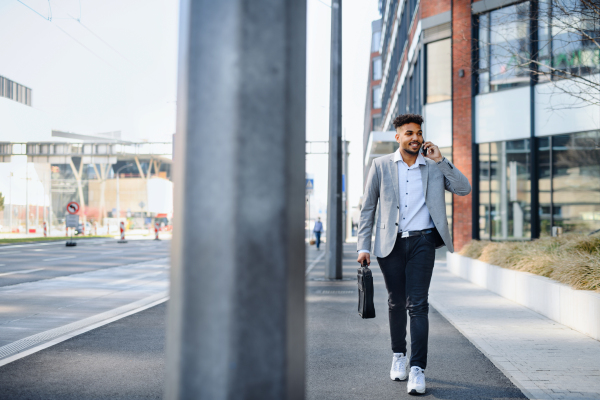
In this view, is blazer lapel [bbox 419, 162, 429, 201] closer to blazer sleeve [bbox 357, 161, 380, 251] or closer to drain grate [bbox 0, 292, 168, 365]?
blazer sleeve [bbox 357, 161, 380, 251]

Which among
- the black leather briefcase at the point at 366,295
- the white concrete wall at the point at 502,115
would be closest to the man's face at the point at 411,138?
the black leather briefcase at the point at 366,295

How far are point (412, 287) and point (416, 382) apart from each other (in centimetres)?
66

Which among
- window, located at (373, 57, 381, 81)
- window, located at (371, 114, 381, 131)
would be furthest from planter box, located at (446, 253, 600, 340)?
window, located at (373, 57, 381, 81)

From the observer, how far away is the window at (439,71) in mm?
20547

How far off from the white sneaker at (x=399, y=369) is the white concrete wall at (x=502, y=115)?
13.8m

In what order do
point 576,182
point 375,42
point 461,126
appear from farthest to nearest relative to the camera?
1. point 375,42
2. point 461,126
3. point 576,182

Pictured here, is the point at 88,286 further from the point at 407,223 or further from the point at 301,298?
the point at 301,298

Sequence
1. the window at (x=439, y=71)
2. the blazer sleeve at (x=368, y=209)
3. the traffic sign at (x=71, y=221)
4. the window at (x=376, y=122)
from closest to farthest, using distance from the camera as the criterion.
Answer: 1. the blazer sleeve at (x=368, y=209)
2. the window at (x=439, y=71)
3. the traffic sign at (x=71, y=221)
4. the window at (x=376, y=122)

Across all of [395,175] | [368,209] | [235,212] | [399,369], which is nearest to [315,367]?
[399,369]

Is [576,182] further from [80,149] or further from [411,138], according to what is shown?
[80,149]

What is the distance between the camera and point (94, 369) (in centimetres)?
500

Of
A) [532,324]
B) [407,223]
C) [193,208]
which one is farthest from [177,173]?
[532,324]

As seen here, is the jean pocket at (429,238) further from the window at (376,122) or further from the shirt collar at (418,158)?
the window at (376,122)

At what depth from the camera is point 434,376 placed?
4824 millimetres
